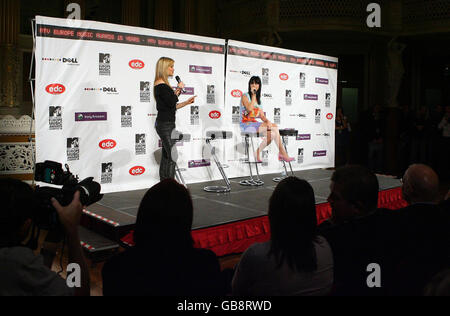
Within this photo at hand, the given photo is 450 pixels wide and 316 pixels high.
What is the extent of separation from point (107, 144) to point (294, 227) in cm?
378

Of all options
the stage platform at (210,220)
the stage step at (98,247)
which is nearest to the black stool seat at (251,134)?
the stage platform at (210,220)

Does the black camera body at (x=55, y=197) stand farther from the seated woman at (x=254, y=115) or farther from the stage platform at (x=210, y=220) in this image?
the seated woman at (x=254, y=115)

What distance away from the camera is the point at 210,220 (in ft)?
13.0

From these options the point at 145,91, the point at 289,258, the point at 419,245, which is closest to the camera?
the point at 289,258

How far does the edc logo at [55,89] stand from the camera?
4.48m

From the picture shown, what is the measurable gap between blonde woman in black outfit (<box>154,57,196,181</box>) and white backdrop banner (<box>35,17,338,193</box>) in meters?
0.23

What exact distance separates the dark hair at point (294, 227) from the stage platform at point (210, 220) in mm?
2107

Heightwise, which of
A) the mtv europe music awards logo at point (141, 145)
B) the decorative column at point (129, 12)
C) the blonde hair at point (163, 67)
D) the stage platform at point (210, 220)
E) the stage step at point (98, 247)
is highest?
the decorative column at point (129, 12)

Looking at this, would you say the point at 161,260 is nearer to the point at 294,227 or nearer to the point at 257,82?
the point at 294,227

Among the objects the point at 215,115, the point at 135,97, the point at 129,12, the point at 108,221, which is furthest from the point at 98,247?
the point at 129,12

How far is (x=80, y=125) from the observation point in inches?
187

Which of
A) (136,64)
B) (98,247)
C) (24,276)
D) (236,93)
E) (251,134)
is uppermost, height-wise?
(136,64)

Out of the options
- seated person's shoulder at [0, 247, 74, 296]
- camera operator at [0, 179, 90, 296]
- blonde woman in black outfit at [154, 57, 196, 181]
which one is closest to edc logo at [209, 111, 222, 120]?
blonde woman in black outfit at [154, 57, 196, 181]
